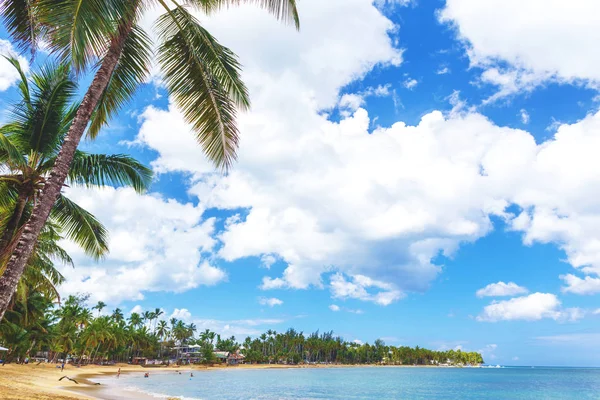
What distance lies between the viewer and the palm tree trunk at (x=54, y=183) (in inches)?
216

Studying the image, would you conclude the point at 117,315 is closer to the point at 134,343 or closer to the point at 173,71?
the point at 134,343

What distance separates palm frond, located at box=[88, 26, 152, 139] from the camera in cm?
787

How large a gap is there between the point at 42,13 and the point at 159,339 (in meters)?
109

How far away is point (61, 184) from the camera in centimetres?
625

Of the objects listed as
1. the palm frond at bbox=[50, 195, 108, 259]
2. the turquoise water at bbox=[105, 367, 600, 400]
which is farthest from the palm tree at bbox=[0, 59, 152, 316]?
the turquoise water at bbox=[105, 367, 600, 400]

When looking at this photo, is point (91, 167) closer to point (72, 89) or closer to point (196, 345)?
point (72, 89)

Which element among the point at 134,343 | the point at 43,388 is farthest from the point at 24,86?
the point at 134,343

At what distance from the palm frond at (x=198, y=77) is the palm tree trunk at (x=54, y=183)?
97cm

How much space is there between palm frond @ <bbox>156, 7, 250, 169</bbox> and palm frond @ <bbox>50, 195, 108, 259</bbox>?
15.0ft

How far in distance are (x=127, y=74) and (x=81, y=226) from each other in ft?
15.2

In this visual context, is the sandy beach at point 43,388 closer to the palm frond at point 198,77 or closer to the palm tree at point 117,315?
the palm frond at point 198,77

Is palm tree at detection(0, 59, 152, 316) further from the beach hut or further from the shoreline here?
the beach hut

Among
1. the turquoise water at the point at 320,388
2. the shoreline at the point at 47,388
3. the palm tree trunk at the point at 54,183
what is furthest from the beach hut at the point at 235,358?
the palm tree trunk at the point at 54,183

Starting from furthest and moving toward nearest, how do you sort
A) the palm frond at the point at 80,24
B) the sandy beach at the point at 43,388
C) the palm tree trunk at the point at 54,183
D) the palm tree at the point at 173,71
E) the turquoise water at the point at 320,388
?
1. the turquoise water at the point at 320,388
2. the sandy beach at the point at 43,388
3. the palm tree at the point at 173,71
4. the palm tree trunk at the point at 54,183
5. the palm frond at the point at 80,24
